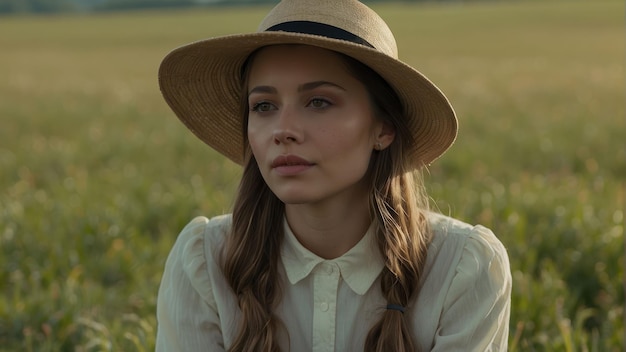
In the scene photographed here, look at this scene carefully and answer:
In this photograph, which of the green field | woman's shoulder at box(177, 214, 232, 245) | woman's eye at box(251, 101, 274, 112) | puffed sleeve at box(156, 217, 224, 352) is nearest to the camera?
woman's eye at box(251, 101, 274, 112)

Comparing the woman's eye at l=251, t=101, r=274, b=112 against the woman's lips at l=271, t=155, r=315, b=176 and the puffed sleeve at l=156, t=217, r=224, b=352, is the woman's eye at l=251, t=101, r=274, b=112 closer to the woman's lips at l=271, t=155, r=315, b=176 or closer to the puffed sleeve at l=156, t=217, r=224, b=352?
the woman's lips at l=271, t=155, r=315, b=176

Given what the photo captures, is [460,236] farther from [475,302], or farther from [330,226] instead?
[330,226]

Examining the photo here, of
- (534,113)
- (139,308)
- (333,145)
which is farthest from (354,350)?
(534,113)

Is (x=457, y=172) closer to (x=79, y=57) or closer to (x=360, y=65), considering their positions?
(x=360, y=65)

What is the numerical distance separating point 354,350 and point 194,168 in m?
5.84

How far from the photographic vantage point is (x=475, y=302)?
2.74 m

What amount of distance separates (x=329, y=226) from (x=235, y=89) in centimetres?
58

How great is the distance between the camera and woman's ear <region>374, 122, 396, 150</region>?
2.83 m

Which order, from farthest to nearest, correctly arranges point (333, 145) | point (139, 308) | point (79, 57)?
1. point (79, 57)
2. point (139, 308)
3. point (333, 145)

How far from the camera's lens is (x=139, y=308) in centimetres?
452

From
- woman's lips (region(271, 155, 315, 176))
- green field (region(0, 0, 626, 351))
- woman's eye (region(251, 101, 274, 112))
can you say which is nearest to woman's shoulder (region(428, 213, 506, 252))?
woman's lips (region(271, 155, 315, 176))

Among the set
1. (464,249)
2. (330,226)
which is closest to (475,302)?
(464,249)

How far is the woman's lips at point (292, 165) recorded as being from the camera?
258 cm

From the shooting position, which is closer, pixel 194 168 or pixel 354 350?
pixel 354 350
